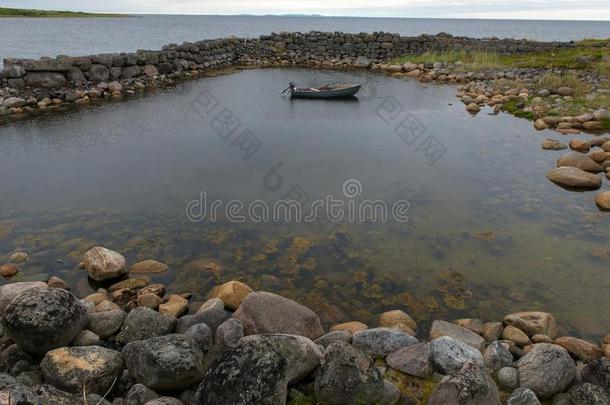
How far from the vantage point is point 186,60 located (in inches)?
1502

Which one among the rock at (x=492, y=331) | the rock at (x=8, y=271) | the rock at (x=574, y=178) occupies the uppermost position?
the rock at (x=574, y=178)

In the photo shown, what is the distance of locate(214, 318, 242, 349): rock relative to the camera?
7.05m

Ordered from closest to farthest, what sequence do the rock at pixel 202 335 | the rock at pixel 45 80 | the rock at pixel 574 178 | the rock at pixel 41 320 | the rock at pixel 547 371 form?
1. the rock at pixel 547 371
2. the rock at pixel 41 320
3. the rock at pixel 202 335
4. the rock at pixel 574 178
5. the rock at pixel 45 80

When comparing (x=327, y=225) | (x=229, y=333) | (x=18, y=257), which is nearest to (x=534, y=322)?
(x=229, y=333)

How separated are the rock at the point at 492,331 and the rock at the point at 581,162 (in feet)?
34.6

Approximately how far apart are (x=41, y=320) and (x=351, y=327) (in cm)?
492

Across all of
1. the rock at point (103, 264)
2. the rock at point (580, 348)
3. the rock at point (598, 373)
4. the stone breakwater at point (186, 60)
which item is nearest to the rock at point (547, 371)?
the rock at point (598, 373)

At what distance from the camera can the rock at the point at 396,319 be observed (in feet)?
27.4

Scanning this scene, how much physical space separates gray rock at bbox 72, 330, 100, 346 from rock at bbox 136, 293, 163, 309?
53.8 inches

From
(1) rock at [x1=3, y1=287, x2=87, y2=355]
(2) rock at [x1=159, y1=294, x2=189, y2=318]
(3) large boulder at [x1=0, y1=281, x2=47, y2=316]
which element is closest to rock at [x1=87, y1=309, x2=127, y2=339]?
(1) rock at [x1=3, y1=287, x2=87, y2=355]

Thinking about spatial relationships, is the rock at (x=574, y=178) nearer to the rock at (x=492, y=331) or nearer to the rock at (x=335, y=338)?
the rock at (x=492, y=331)

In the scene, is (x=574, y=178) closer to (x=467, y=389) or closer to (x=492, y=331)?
(x=492, y=331)

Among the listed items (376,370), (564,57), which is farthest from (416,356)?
(564,57)

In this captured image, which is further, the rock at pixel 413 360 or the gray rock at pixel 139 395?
the rock at pixel 413 360
